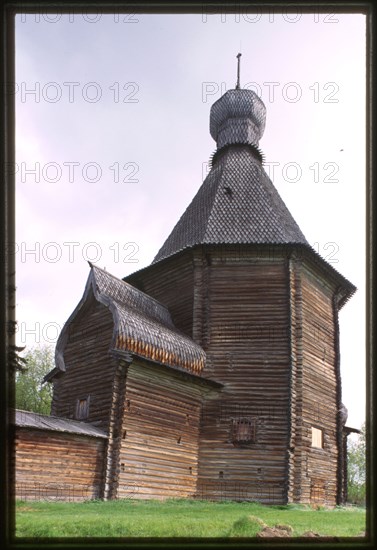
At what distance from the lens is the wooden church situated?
15172mm

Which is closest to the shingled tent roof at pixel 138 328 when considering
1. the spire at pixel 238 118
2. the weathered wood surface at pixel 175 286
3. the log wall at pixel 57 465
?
the weathered wood surface at pixel 175 286

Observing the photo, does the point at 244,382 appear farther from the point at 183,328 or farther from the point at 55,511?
the point at 55,511

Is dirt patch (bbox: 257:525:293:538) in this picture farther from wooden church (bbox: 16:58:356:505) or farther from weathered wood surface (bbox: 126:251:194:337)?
weathered wood surface (bbox: 126:251:194:337)

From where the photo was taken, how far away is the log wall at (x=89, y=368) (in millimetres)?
15991

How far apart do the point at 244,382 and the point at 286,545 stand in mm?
15129

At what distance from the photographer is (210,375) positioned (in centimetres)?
1792

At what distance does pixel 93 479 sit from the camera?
47.0 feet

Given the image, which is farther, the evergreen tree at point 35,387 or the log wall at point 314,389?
the evergreen tree at point 35,387

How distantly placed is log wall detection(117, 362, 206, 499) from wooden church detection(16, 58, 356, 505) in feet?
0.14

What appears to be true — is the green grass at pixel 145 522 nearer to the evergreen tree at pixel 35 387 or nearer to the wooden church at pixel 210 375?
the wooden church at pixel 210 375

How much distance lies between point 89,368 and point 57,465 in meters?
4.08

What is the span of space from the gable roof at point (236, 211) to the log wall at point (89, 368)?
4325mm

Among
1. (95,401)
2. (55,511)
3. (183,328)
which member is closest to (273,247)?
(183,328)

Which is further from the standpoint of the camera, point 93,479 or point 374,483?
point 93,479
